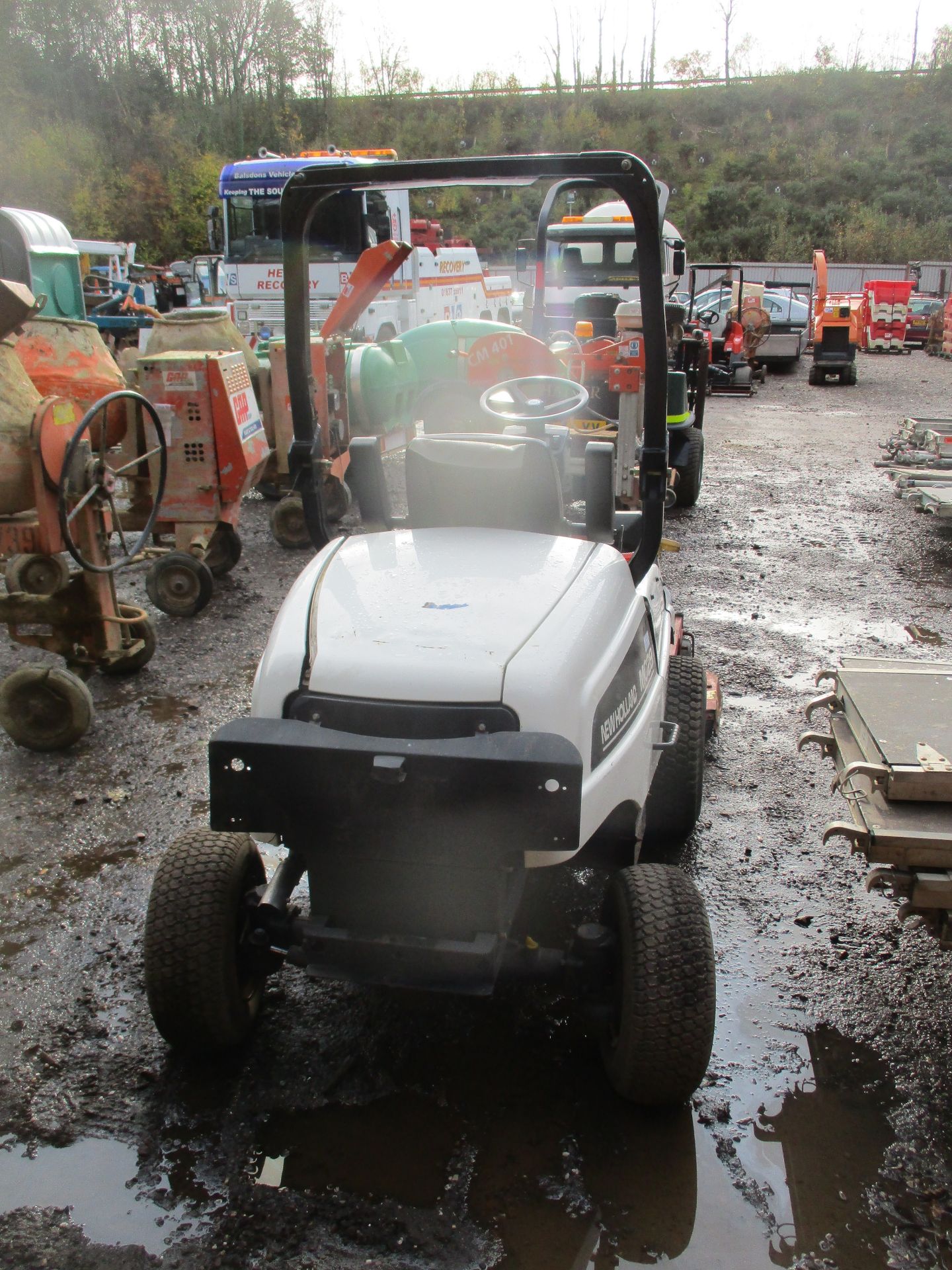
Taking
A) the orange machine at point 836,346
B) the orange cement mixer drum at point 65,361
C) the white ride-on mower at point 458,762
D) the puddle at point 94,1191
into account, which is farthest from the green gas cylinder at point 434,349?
the orange machine at point 836,346

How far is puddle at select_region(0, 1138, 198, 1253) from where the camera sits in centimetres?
209

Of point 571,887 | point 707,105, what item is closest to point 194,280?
point 571,887

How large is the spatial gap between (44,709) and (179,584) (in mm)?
1737

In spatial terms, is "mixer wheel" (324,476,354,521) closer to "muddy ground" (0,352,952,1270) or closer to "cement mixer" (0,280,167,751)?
"cement mixer" (0,280,167,751)

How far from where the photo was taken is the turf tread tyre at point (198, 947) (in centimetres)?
233

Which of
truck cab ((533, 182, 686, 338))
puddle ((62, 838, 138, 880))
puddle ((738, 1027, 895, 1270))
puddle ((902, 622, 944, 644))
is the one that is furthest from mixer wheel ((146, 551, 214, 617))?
truck cab ((533, 182, 686, 338))

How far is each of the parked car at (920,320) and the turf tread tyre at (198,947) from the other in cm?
2400

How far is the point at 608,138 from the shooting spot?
47750 mm

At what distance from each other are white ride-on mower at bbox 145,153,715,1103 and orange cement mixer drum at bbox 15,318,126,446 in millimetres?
2259

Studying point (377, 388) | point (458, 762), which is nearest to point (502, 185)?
point (458, 762)

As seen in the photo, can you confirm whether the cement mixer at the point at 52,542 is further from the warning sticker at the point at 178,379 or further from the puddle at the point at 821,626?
the puddle at the point at 821,626

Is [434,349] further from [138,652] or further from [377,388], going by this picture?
[138,652]

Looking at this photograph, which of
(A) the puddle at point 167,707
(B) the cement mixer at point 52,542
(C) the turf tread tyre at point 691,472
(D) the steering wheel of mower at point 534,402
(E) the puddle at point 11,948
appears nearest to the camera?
(E) the puddle at point 11,948

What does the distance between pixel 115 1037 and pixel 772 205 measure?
42752 millimetres
